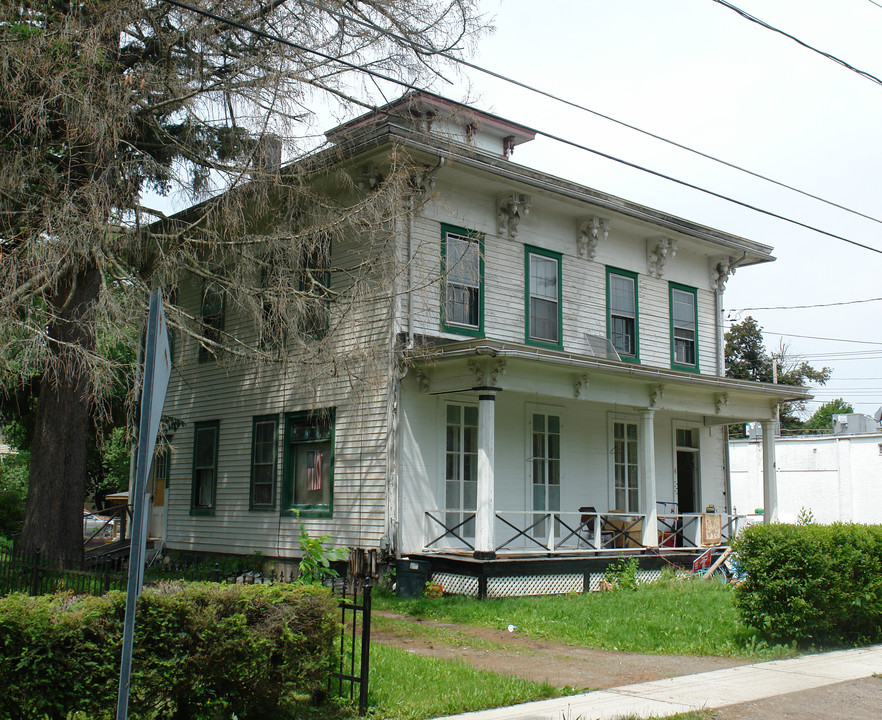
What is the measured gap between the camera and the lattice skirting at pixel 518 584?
14438 mm

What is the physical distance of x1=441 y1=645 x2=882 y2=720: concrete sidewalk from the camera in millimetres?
7445

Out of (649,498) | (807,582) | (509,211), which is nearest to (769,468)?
(649,498)

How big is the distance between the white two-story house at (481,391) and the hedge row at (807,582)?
4.71m

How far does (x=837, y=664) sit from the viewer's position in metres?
9.92

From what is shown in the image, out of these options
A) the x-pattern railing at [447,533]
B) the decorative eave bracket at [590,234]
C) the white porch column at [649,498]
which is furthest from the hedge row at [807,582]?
the decorative eave bracket at [590,234]

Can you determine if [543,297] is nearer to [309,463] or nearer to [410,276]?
[410,276]

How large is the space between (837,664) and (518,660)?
360 centimetres

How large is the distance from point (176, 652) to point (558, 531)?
12310 mm

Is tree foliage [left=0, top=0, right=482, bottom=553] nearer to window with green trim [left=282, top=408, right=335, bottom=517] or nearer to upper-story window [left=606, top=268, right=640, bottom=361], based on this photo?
window with green trim [left=282, top=408, right=335, bottom=517]

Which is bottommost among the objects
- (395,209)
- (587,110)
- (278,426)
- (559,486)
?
(559,486)

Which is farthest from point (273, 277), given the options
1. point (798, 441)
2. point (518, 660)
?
point (798, 441)

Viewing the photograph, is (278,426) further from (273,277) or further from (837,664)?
(837,664)

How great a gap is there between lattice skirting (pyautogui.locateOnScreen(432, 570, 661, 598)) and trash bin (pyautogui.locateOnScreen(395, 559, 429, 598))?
34cm

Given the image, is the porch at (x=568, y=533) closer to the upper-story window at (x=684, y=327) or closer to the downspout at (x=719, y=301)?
the upper-story window at (x=684, y=327)
